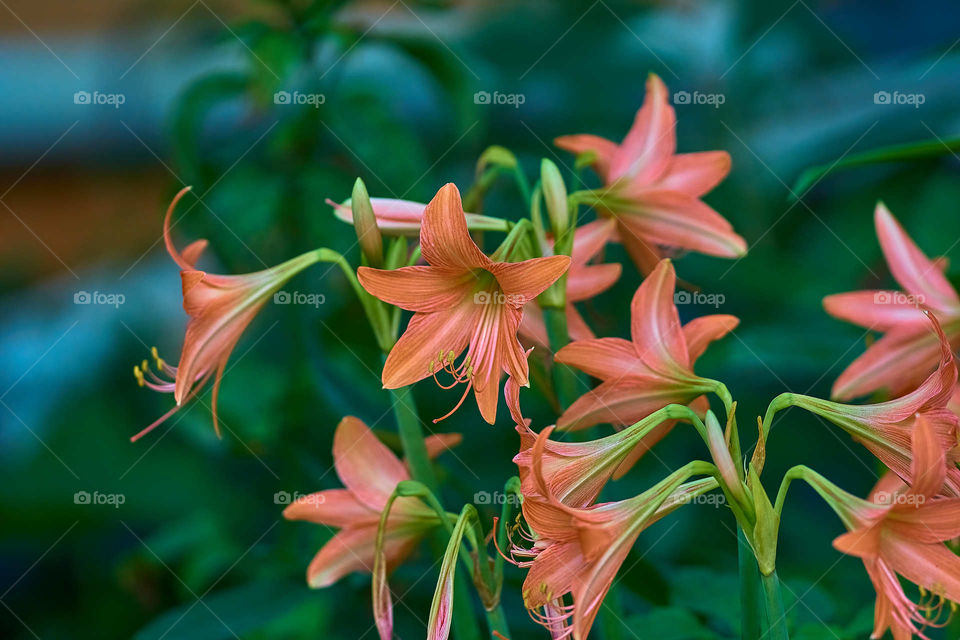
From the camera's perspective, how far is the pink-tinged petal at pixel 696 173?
0.67m

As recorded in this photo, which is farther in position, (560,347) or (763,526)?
(560,347)

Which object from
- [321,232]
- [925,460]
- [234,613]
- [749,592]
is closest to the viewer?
[925,460]

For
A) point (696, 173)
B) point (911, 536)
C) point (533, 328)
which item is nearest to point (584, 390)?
point (533, 328)

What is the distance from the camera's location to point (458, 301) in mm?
534

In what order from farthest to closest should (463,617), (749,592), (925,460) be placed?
(463,617)
(749,592)
(925,460)

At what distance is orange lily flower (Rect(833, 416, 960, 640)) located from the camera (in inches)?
14.8

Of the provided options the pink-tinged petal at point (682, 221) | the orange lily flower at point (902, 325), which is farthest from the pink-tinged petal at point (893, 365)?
the pink-tinged petal at point (682, 221)

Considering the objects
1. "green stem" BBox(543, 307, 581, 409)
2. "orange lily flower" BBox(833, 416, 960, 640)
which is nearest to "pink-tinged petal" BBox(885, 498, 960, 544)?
"orange lily flower" BBox(833, 416, 960, 640)

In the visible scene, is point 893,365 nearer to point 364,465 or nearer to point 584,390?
point 584,390

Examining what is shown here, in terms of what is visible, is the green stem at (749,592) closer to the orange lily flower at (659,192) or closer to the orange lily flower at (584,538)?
the orange lily flower at (584,538)

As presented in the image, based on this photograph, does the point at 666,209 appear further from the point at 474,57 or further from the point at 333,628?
the point at 474,57

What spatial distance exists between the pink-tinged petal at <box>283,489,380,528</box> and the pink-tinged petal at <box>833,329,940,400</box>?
1.25 feet

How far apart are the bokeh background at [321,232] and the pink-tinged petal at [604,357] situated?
246 mm

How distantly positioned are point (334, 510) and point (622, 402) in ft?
0.74
